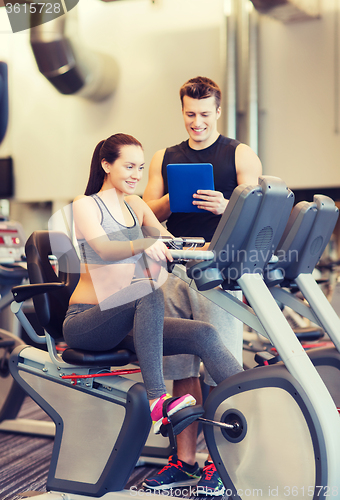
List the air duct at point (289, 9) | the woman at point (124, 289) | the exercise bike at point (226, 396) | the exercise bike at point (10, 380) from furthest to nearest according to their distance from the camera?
the air duct at point (289, 9)
the exercise bike at point (10, 380)
the woman at point (124, 289)
the exercise bike at point (226, 396)

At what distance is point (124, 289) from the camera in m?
1.68

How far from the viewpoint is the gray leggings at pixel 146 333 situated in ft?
5.33

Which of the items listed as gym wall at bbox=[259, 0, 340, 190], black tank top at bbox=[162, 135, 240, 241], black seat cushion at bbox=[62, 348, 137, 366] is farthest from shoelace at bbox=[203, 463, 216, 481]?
gym wall at bbox=[259, 0, 340, 190]

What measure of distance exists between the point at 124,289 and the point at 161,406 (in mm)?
390

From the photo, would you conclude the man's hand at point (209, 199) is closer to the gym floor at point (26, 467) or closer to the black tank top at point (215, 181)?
the black tank top at point (215, 181)

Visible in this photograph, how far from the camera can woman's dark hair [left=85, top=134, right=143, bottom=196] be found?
1.80 m

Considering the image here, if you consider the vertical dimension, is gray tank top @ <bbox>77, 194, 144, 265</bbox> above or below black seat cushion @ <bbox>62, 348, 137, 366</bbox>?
above

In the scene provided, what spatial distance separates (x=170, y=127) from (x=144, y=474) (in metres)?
1.66

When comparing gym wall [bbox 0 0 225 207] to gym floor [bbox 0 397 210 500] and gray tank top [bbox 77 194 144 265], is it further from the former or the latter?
gym floor [bbox 0 397 210 500]

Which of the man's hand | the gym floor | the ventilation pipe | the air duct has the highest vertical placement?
the air duct

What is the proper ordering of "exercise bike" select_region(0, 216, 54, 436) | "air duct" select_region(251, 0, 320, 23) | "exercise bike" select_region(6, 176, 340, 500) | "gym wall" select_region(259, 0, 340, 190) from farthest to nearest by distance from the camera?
"gym wall" select_region(259, 0, 340, 190) < "air duct" select_region(251, 0, 320, 23) < "exercise bike" select_region(0, 216, 54, 436) < "exercise bike" select_region(6, 176, 340, 500)

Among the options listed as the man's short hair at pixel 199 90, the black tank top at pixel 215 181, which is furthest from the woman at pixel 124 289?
the man's short hair at pixel 199 90

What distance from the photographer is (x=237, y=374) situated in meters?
1.64

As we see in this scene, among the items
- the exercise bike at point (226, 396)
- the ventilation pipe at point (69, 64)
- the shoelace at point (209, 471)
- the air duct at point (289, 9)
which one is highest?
the air duct at point (289, 9)
